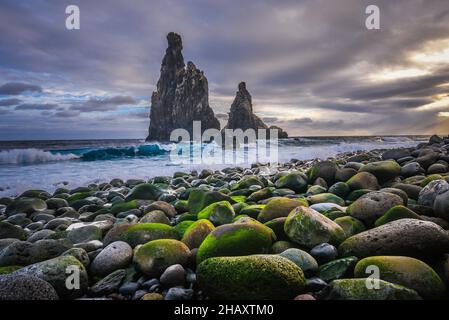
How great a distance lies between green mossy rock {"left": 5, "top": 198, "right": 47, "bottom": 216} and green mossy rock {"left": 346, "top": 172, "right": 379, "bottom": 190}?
20.2 ft

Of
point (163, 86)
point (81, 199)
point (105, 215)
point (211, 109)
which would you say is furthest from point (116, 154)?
point (163, 86)

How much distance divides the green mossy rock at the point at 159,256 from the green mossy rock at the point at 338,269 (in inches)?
51.7

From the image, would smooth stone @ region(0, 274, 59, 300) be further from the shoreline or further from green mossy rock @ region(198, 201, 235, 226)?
green mossy rock @ region(198, 201, 235, 226)

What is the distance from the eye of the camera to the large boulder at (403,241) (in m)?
2.44

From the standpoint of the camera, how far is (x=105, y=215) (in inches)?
194

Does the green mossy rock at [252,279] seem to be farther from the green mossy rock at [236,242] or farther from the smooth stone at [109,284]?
the smooth stone at [109,284]

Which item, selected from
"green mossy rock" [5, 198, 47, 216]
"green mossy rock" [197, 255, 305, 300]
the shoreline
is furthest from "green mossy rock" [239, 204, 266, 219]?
"green mossy rock" [5, 198, 47, 216]

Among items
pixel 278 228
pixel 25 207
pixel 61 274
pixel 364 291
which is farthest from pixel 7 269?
pixel 25 207

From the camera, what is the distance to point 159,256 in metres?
2.79

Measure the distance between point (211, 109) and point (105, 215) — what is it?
62627mm

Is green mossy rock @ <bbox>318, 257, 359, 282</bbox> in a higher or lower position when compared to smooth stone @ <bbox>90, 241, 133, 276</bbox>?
higher

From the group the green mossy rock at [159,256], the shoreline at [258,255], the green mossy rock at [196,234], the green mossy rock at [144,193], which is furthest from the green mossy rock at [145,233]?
the green mossy rock at [144,193]

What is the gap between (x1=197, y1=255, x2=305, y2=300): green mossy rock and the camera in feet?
7.10

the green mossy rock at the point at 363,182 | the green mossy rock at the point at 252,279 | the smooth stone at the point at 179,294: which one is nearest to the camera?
the green mossy rock at the point at 252,279
